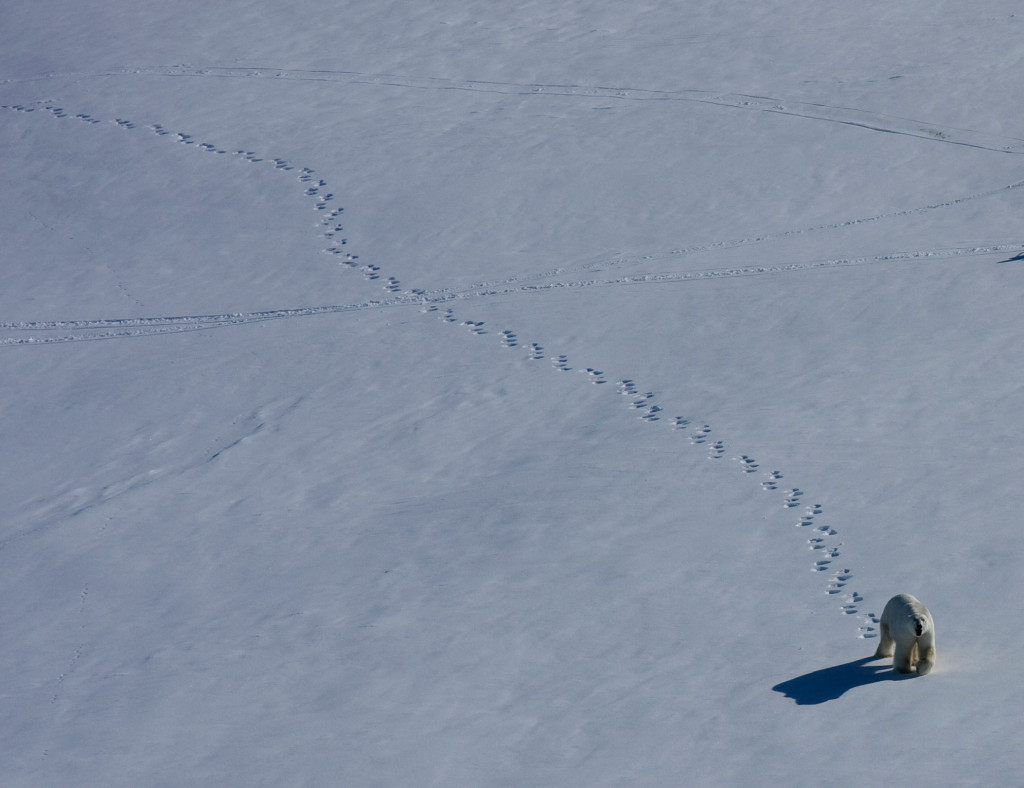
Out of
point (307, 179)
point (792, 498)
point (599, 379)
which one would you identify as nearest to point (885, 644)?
point (792, 498)

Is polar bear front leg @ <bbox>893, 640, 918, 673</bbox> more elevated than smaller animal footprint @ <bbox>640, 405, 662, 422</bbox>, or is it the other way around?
polar bear front leg @ <bbox>893, 640, 918, 673</bbox>

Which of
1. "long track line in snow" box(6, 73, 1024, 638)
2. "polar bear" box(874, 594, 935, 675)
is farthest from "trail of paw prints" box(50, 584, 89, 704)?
"polar bear" box(874, 594, 935, 675)

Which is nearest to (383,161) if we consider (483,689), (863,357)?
(863,357)

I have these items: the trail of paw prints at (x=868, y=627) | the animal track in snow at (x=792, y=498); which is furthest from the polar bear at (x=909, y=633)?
the animal track in snow at (x=792, y=498)

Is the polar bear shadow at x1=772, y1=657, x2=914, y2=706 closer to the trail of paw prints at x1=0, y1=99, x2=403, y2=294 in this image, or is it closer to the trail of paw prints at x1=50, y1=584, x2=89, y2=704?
the trail of paw prints at x1=50, y1=584, x2=89, y2=704

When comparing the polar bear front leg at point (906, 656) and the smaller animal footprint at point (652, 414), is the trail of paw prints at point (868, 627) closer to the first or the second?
the polar bear front leg at point (906, 656)

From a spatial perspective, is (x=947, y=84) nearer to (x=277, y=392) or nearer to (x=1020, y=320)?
(x=1020, y=320)
